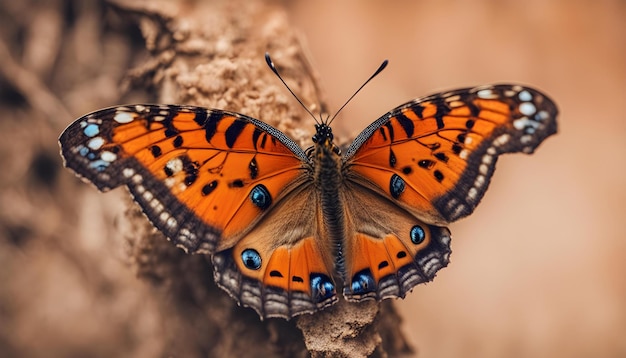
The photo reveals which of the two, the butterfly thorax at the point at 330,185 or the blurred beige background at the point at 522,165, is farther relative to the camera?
the blurred beige background at the point at 522,165

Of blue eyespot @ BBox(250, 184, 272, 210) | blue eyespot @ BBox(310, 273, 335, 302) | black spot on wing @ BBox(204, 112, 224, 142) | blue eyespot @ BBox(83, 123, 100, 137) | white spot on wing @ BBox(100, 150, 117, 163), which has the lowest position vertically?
blue eyespot @ BBox(310, 273, 335, 302)

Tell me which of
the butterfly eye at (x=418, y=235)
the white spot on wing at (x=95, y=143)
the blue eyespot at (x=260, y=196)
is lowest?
the butterfly eye at (x=418, y=235)

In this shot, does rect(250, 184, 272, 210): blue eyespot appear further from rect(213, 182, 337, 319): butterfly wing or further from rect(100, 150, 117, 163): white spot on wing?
rect(100, 150, 117, 163): white spot on wing

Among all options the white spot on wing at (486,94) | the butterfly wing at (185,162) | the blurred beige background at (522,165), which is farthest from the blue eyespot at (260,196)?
the blurred beige background at (522,165)

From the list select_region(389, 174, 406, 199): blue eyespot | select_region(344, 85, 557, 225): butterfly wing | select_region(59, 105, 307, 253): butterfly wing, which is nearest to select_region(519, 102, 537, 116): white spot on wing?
select_region(344, 85, 557, 225): butterfly wing

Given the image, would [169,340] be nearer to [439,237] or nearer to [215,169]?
[215,169]

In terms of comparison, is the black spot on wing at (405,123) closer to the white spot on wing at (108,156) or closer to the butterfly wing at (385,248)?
the butterfly wing at (385,248)
